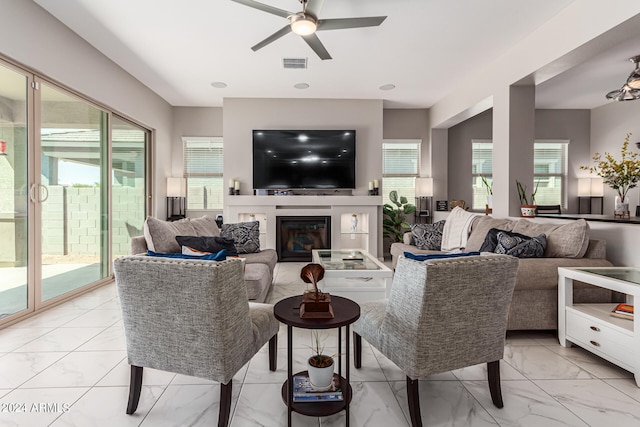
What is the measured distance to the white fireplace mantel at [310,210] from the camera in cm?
555

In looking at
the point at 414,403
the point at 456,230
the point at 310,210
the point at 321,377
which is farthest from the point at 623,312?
the point at 310,210

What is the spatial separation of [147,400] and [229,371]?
67 cm

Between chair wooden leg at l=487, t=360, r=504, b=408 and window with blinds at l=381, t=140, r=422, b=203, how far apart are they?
15.3ft

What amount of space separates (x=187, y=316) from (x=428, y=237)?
344 cm

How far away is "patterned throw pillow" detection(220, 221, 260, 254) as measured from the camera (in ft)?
12.9

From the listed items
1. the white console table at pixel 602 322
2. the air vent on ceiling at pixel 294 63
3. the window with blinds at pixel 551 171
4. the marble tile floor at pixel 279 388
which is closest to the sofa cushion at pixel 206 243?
the marble tile floor at pixel 279 388

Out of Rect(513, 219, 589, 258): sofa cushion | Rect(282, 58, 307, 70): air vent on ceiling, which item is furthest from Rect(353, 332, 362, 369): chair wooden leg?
Rect(282, 58, 307, 70): air vent on ceiling

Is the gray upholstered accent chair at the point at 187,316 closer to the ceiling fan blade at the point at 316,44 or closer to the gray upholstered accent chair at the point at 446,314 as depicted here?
the gray upholstered accent chair at the point at 446,314

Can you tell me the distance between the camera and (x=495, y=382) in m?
1.69

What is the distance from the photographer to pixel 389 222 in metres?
5.96

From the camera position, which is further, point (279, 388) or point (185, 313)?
point (279, 388)

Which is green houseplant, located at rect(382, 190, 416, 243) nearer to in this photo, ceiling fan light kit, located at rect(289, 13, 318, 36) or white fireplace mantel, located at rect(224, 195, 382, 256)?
white fireplace mantel, located at rect(224, 195, 382, 256)

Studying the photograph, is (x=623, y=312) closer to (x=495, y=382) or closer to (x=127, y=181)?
(x=495, y=382)

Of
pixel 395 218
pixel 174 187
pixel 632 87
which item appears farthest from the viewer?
pixel 395 218
